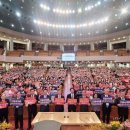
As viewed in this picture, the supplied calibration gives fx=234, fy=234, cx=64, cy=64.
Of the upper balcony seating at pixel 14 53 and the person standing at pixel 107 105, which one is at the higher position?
the upper balcony seating at pixel 14 53

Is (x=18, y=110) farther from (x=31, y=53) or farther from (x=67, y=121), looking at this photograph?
(x=31, y=53)

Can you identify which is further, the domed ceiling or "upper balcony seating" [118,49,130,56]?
Result: "upper balcony seating" [118,49,130,56]

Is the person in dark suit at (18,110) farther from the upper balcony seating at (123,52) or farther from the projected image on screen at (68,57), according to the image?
the projected image on screen at (68,57)

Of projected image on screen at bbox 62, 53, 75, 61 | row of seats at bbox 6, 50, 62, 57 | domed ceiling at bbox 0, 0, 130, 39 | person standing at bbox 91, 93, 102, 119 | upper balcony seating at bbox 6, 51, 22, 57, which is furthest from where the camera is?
projected image on screen at bbox 62, 53, 75, 61

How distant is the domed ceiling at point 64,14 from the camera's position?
3650 cm

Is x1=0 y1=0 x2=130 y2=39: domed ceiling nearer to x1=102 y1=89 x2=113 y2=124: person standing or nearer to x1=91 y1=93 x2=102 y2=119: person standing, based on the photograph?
x1=102 y1=89 x2=113 y2=124: person standing

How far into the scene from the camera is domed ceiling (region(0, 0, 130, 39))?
36500 millimetres

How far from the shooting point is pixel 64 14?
47.1m

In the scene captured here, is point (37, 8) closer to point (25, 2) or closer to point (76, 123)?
point (25, 2)

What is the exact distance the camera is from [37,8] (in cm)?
4000

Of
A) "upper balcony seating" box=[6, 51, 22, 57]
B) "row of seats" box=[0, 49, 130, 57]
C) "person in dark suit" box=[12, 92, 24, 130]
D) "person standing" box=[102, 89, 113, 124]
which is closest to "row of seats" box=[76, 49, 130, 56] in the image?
"row of seats" box=[0, 49, 130, 57]

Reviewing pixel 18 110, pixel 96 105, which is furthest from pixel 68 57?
pixel 18 110

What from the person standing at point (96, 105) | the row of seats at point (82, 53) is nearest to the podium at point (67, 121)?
the person standing at point (96, 105)

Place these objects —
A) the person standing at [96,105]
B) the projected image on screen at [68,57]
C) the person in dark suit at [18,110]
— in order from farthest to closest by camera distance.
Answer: the projected image on screen at [68,57]
the person standing at [96,105]
the person in dark suit at [18,110]
